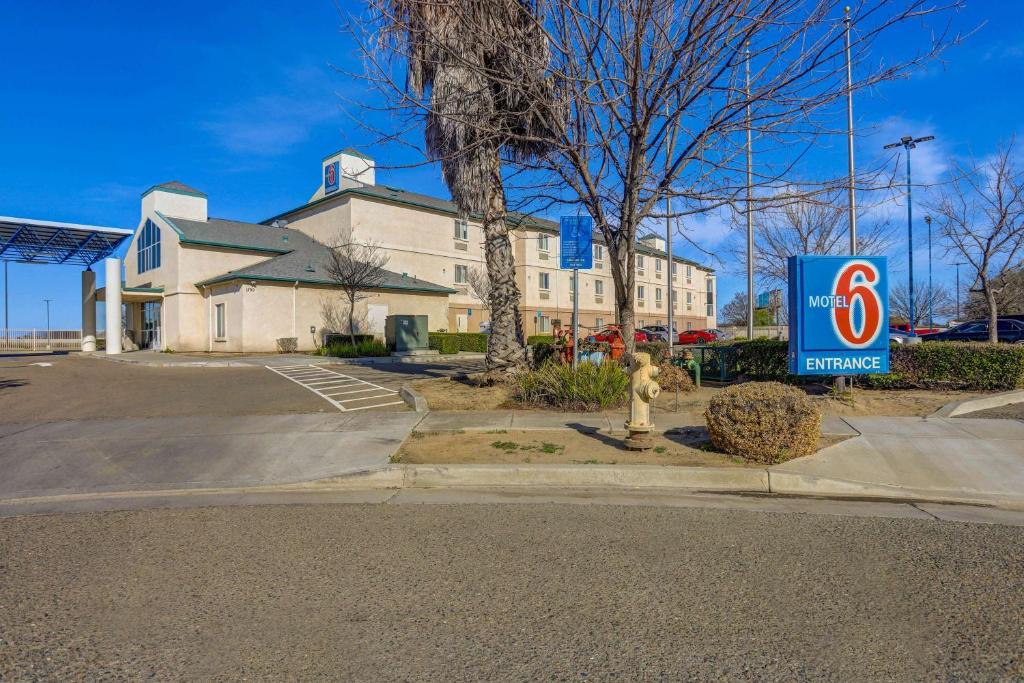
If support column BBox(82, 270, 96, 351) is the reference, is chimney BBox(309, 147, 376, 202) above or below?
above

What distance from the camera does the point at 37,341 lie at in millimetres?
41781

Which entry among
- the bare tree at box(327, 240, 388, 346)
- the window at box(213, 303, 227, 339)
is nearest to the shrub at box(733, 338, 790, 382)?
A: the bare tree at box(327, 240, 388, 346)

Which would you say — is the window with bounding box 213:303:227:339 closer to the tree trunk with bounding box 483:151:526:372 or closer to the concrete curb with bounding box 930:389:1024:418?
the tree trunk with bounding box 483:151:526:372

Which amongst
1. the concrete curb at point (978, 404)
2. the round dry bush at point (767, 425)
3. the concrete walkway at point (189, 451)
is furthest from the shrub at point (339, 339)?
the concrete curb at point (978, 404)

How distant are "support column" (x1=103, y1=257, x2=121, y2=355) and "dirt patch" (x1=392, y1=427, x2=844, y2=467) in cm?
2661

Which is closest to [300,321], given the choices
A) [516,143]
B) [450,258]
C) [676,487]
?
[450,258]

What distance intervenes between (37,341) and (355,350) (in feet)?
99.5

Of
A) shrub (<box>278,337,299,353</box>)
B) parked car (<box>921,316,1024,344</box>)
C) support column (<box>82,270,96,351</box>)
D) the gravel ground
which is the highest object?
support column (<box>82,270,96,351</box>)

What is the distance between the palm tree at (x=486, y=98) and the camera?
877 centimetres

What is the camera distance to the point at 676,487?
6.47 m

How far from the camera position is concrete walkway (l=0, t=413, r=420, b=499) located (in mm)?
6910

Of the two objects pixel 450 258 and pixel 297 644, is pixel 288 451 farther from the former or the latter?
pixel 450 258

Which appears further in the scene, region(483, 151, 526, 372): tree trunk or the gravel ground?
region(483, 151, 526, 372): tree trunk

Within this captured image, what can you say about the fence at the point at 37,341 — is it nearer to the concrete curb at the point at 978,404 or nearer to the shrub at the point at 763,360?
the shrub at the point at 763,360
